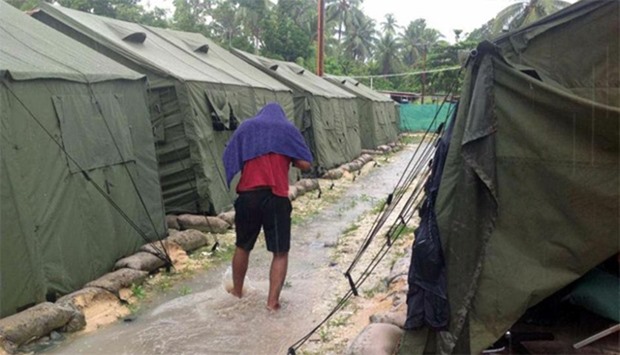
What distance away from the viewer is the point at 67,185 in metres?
5.72

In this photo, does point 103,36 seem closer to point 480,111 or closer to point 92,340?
point 92,340

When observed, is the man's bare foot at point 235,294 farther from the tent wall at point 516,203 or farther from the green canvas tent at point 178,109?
the green canvas tent at point 178,109

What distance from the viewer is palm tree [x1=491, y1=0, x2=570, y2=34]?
2870cm

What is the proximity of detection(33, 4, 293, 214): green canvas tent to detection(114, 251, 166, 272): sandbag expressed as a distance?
2.34 m

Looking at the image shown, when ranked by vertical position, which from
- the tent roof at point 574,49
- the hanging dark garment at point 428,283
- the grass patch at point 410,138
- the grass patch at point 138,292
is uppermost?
the tent roof at point 574,49

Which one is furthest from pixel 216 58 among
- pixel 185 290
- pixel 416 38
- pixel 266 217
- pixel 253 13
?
pixel 416 38

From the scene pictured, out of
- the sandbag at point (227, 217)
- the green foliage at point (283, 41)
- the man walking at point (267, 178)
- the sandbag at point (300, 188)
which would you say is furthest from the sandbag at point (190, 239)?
the green foliage at point (283, 41)

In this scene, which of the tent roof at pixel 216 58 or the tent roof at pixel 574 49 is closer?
the tent roof at pixel 574 49

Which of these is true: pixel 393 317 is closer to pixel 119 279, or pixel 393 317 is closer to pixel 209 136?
pixel 119 279

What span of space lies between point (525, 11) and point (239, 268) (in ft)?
90.0

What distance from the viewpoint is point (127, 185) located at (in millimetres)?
6941

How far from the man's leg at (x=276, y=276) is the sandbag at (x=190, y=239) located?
7.84 ft

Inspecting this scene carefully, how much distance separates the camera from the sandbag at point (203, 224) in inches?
337

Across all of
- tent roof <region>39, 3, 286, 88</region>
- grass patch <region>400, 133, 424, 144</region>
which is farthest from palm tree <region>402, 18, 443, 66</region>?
tent roof <region>39, 3, 286, 88</region>
